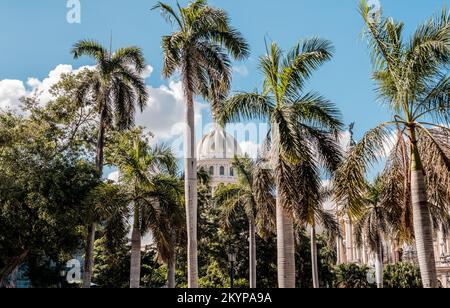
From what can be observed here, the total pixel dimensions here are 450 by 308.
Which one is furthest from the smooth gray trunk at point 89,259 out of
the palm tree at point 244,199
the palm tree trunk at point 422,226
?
the palm tree trunk at point 422,226

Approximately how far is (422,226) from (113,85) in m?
18.4

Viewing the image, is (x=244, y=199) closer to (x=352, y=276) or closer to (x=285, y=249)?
(x=285, y=249)

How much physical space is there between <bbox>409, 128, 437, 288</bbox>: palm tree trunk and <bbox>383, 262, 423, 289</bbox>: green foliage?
40.2 meters

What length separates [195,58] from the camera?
59.8 ft

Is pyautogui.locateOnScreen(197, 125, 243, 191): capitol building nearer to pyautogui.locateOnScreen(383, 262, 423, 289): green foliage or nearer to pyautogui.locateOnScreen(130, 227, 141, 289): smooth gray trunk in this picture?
pyautogui.locateOnScreen(383, 262, 423, 289): green foliage

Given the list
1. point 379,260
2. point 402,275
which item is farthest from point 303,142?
point 402,275

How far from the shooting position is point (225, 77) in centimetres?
1909

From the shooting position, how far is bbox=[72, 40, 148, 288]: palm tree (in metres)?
25.8

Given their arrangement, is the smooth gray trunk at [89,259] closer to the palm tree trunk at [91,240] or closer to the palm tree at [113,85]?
the palm tree trunk at [91,240]

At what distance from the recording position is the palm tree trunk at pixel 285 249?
46.1ft

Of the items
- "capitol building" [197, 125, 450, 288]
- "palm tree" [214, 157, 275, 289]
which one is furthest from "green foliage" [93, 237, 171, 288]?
"palm tree" [214, 157, 275, 289]
